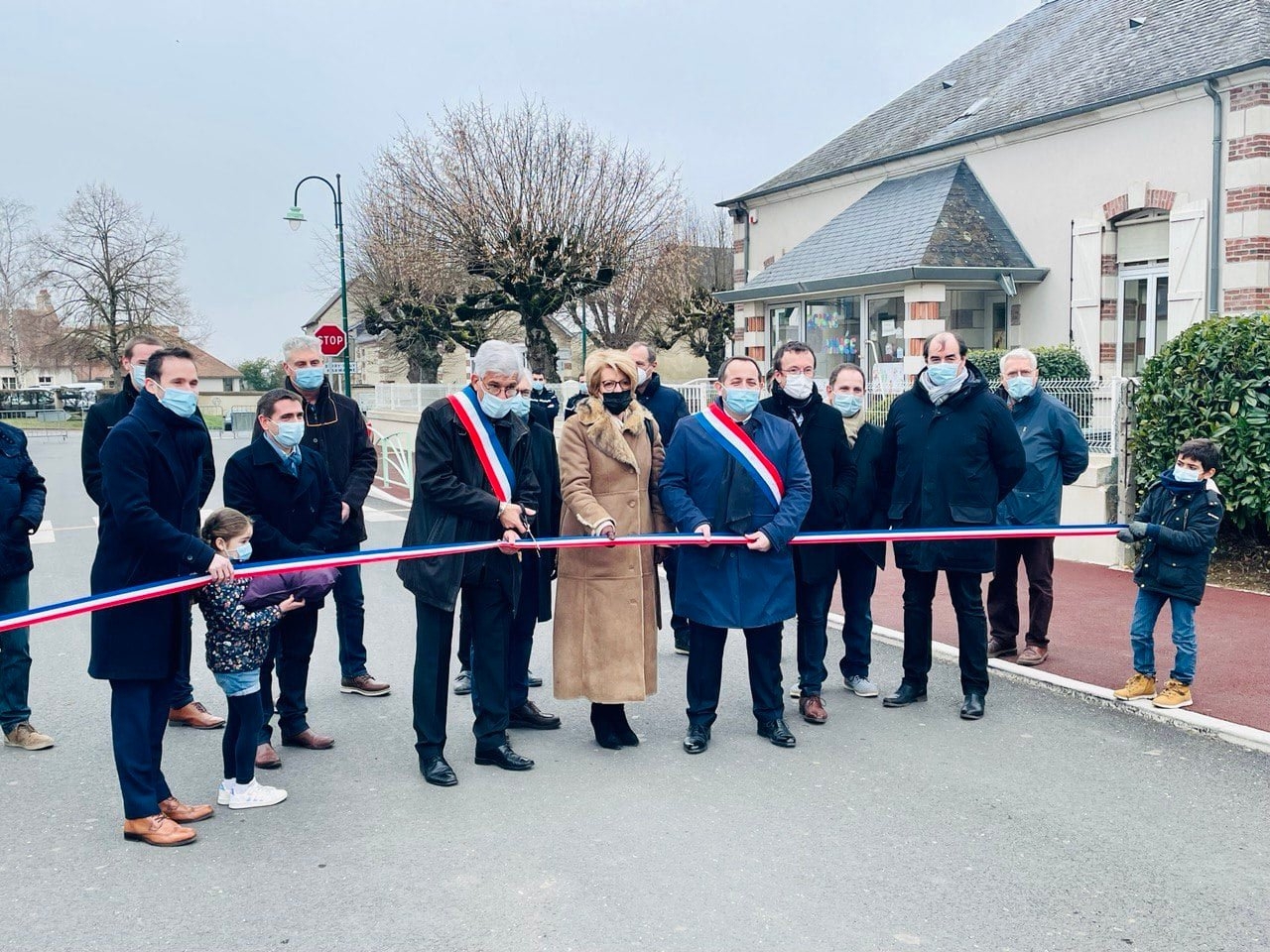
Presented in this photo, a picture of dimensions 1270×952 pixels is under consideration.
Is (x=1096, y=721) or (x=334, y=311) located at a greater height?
(x=334, y=311)

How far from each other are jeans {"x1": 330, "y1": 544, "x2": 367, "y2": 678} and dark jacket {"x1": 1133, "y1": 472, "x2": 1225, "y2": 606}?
443 centimetres

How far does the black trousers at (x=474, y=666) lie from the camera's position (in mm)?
5234

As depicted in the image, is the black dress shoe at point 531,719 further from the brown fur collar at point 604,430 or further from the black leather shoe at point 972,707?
the black leather shoe at point 972,707

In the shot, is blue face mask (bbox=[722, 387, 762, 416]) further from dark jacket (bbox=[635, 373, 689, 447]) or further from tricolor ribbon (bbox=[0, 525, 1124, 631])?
dark jacket (bbox=[635, 373, 689, 447])

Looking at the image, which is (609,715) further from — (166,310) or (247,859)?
(166,310)

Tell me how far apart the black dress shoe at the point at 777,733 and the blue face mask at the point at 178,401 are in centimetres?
318

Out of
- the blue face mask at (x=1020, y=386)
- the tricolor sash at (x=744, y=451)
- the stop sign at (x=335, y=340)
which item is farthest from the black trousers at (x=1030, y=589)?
the stop sign at (x=335, y=340)

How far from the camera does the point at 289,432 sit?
5.37 m

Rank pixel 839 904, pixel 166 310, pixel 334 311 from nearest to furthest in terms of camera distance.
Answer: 1. pixel 839 904
2. pixel 166 310
3. pixel 334 311

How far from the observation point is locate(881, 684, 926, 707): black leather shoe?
6457 millimetres

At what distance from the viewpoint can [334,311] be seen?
90.6 m

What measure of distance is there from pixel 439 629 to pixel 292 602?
2.24ft

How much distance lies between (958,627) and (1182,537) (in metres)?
1.23

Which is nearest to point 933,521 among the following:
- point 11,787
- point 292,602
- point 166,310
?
point 292,602
